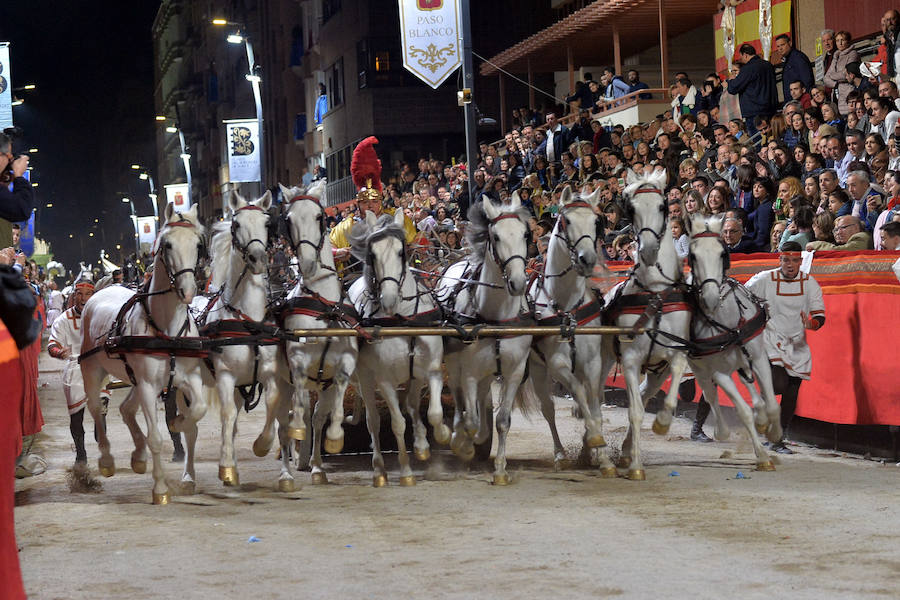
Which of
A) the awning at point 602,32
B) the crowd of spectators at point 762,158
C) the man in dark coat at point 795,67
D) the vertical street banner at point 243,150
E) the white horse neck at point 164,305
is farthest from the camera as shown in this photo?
the vertical street banner at point 243,150

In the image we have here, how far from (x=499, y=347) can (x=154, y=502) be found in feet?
10.7

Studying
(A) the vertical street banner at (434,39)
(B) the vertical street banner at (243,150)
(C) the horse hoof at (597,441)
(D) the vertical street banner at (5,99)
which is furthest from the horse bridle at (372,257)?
(B) the vertical street banner at (243,150)

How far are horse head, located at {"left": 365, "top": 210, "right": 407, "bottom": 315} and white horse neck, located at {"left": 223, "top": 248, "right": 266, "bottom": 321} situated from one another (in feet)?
3.14

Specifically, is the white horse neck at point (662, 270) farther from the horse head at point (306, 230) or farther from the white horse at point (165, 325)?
the white horse at point (165, 325)

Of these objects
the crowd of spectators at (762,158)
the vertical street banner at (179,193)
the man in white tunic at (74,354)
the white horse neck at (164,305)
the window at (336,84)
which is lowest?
the man in white tunic at (74,354)

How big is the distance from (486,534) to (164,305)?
3.66 metres

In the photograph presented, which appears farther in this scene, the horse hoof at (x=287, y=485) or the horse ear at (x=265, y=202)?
the horse hoof at (x=287, y=485)

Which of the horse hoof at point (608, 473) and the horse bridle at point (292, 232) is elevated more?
the horse bridle at point (292, 232)

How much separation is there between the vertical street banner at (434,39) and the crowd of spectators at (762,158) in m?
2.32

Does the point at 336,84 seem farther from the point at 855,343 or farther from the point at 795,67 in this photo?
the point at 855,343

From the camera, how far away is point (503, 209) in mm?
10852

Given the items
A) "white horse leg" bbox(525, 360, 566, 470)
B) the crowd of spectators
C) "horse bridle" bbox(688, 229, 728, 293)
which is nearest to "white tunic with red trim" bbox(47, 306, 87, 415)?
the crowd of spectators

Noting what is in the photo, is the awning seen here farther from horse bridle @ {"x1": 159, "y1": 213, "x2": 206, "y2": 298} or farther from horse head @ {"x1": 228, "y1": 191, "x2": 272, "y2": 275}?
horse bridle @ {"x1": 159, "y1": 213, "x2": 206, "y2": 298}

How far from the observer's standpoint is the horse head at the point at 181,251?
1025cm
